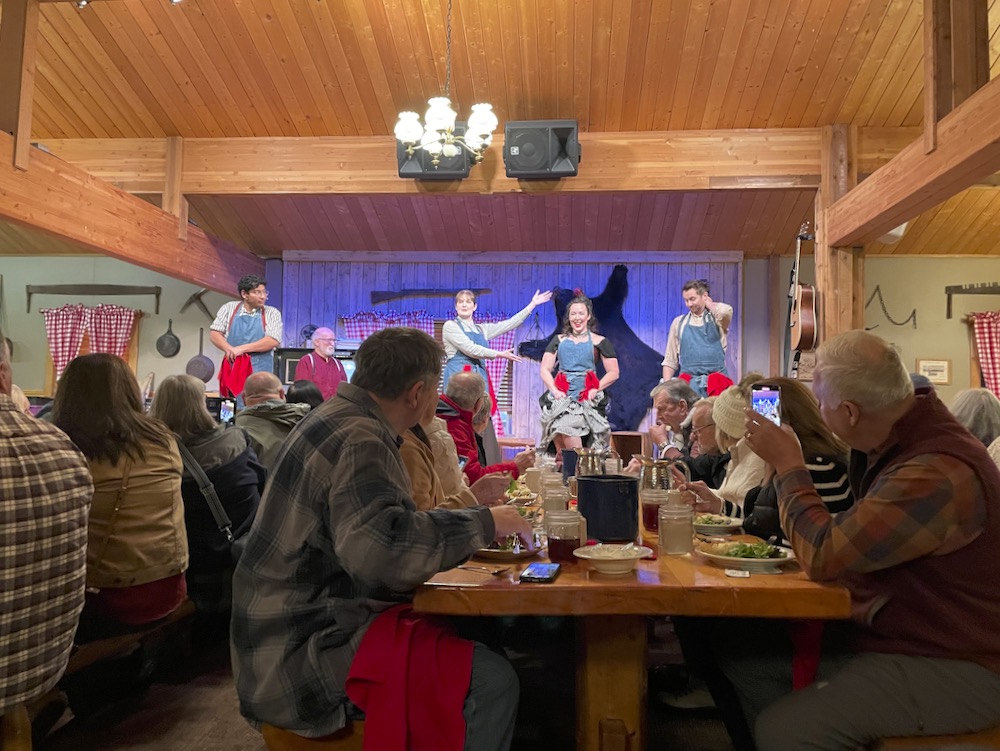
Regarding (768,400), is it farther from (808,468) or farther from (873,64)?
(873,64)

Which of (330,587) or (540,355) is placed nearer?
(330,587)

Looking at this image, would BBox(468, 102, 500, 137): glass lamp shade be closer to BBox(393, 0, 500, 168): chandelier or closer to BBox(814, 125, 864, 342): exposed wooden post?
BBox(393, 0, 500, 168): chandelier

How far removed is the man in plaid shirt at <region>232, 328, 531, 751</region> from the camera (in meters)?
1.52

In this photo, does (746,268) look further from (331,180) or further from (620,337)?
(331,180)

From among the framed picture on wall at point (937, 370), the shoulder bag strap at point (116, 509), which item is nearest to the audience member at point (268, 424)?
the shoulder bag strap at point (116, 509)

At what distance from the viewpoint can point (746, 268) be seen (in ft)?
28.7

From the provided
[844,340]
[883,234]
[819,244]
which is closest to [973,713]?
[844,340]

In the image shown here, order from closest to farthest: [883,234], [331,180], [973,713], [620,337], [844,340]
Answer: [973,713] → [844,340] → [883,234] → [331,180] → [620,337]

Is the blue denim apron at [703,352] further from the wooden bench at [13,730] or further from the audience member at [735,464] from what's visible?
the wooden bench at [13,730]

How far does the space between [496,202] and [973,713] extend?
23.3 feet

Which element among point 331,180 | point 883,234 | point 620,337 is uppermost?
point 331,180

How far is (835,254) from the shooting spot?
20.2 feet

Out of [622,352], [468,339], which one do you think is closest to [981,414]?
[622,352]

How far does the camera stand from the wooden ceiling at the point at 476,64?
18.0ft
